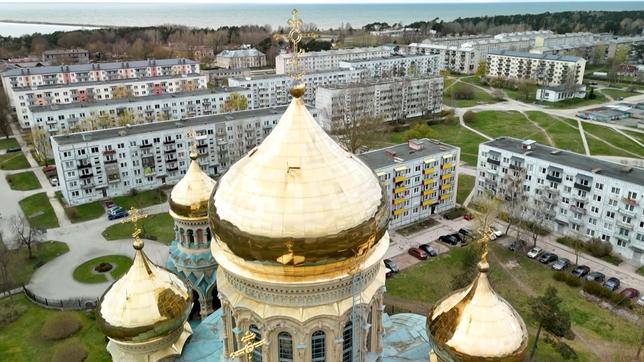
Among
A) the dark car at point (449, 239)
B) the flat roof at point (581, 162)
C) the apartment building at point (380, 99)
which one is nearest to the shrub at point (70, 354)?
the dark car at point (449, 239)

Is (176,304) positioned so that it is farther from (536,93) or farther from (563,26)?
(563,26)

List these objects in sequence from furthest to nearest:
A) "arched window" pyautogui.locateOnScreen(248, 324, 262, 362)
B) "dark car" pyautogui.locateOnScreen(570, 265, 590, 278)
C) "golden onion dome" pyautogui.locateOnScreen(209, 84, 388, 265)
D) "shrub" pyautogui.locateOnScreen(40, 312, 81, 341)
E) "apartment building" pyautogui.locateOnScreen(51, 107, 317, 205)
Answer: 1. "apartment building" pyautogui.locateOnScreen(51, 107, 317, 205)
2. "dark car" pyautogui.locateOnScreen(570, 265, 590, 278)
3. "shrub" pyautogui.locateOnScreen(40, 312, 81, 341)
4. "arched window" pyautogui.locateOnScreen(248, 324, 262, 362)
5. "golden onion dome" pyautogui.locateOnScreen(209, 84, 388, 265)

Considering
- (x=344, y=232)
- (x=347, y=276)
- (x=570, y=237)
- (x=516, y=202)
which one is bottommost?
(x=570, y=237)

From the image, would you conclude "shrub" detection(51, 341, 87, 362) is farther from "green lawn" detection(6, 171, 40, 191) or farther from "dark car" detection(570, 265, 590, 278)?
"dark car" detection(570, 265, 590, 278)

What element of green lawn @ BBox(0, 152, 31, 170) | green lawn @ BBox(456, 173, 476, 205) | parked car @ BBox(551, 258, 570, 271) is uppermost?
green lawn @ BBox(0, 152, 31, 170)

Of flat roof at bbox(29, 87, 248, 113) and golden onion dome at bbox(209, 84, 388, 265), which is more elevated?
golden onion dome at bbox(209, 84, 388, 265)

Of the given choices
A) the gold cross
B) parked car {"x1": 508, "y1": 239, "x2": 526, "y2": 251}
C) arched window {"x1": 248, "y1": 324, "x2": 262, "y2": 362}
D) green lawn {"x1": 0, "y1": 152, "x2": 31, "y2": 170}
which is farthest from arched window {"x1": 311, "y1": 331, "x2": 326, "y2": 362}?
green lawn {"x1": 0, "y1": 152, "x2": 31, "y2": 170}

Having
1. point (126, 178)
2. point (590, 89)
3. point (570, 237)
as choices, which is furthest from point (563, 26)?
point (126, 178)
